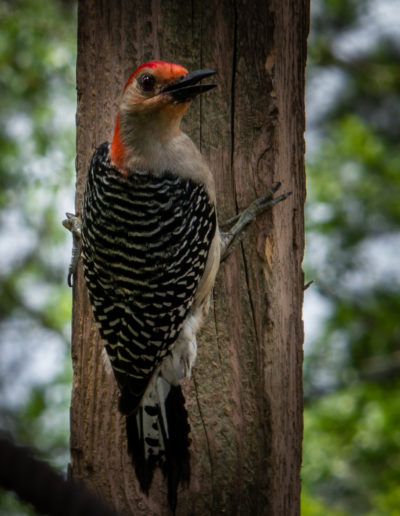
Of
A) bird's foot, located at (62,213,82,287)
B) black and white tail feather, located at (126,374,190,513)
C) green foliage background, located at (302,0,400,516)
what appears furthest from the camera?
green foliage background, located at (302,0,400,516)

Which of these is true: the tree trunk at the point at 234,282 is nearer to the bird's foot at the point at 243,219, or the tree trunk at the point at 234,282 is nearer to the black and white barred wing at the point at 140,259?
the bird's foot at the point at 243,219

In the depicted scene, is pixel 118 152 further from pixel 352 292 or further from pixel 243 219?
pixel 352 292

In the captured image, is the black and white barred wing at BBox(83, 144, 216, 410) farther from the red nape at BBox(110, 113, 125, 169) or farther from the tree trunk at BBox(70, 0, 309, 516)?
the tree trunk at BBox(70, 0, 309, 516)

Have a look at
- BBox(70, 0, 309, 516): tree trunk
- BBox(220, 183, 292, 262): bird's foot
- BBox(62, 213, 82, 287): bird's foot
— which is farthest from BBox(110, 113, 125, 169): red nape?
BBox(220, 183, 292, 262): bird's foot

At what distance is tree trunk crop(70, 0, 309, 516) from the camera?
2.41 m

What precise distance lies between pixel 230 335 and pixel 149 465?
0.62 m

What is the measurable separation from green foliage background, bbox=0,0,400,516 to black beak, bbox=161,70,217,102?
1.99 meters

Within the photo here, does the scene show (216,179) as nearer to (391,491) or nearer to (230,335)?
(230,335)

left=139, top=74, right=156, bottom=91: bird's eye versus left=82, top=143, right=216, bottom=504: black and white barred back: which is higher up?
left=139, top=74, right=156, bottom=91: bird's eye

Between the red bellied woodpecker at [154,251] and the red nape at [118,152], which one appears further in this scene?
the red nape at [118,152]

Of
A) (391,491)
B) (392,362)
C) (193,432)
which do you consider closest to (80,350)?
(193,432)

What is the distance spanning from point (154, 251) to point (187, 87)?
2.04 ft

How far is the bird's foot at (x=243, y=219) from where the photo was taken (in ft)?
8.07

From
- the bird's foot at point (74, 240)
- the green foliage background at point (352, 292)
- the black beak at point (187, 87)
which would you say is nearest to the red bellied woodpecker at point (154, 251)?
the black beak at point (187, 87)
